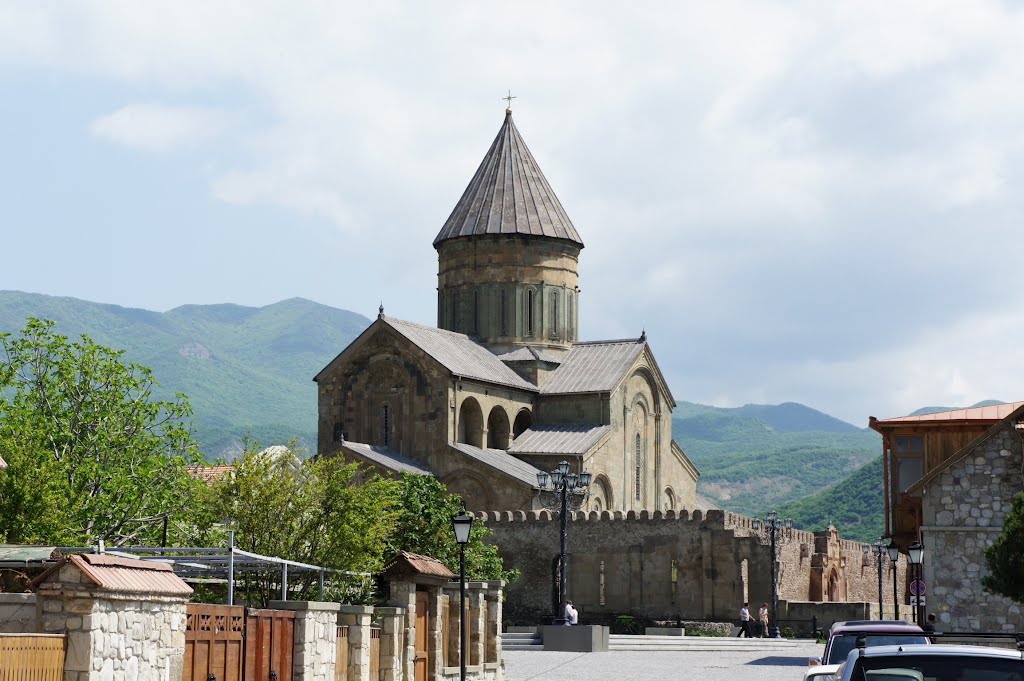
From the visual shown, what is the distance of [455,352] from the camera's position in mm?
50594

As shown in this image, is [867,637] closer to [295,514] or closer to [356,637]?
[356,637]

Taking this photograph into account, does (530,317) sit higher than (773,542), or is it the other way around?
(530,317)

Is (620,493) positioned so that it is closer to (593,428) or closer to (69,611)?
(593,428)

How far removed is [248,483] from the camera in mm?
22438

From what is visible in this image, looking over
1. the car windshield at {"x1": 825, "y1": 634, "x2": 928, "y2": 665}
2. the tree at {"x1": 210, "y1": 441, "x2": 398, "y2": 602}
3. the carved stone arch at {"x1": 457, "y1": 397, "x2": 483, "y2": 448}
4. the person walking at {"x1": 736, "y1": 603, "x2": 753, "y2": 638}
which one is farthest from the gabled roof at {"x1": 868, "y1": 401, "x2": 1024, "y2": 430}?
the carved stone arch at {"x1": 457, "y1": 397, "x2": 483, "y2": 448}

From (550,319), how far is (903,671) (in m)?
44.7

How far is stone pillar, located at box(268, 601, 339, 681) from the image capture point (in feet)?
54.6

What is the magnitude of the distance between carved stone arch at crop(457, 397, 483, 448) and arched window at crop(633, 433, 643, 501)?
254 inches

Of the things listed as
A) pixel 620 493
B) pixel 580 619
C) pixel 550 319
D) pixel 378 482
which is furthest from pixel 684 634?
pixel 378 482

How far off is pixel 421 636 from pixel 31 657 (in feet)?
39.5

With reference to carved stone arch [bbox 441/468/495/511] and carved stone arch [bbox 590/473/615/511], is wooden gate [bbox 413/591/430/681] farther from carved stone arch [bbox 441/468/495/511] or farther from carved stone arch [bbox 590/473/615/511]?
carved stone arch [bbox 590/473/615/511]

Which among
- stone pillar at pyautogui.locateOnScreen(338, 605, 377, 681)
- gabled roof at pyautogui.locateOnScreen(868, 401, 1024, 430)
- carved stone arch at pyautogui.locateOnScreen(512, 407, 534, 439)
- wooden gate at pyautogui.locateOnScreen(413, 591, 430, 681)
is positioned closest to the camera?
stone pillar at pyautogui.locateOnScreen(338, 605, 377, 681)

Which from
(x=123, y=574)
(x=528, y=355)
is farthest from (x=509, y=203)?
(x=123, y=574)

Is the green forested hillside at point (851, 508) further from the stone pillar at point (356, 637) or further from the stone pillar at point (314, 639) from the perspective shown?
the stone pillar at point (314, 639)
